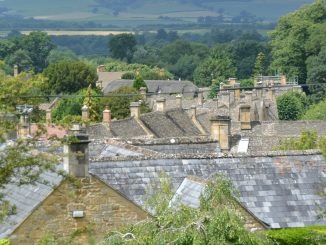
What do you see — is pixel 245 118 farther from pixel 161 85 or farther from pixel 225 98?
pixel 161 85

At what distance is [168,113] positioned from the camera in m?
71.6

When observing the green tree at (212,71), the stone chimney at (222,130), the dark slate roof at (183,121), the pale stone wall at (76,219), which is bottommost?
the green tree at (212,71)

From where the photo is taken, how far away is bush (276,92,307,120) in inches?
3826

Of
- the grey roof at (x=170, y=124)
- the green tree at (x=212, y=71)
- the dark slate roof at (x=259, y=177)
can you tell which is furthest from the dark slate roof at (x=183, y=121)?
the green tree at (x=212, y=71)

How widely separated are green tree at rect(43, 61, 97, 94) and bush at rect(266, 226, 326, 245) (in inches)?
3813

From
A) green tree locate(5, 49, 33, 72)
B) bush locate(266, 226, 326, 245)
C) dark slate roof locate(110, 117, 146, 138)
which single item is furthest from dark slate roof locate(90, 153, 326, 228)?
green tree locate(5, 49, 33, 72)

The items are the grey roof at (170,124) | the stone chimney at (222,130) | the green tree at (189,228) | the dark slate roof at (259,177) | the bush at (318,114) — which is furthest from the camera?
the bush at (318,114)

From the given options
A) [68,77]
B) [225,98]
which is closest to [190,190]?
[225,98]

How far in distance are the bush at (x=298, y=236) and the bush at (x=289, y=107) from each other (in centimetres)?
7080

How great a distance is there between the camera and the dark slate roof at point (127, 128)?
201 ft

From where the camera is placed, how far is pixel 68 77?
125 metres

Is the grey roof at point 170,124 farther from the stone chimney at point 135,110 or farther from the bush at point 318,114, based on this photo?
the bush at point 318,114

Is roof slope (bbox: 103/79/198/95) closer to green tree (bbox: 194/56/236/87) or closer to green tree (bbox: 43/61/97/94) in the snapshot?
green tree (bbox: 43/61/97/94)

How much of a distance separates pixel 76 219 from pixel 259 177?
17.0ft
